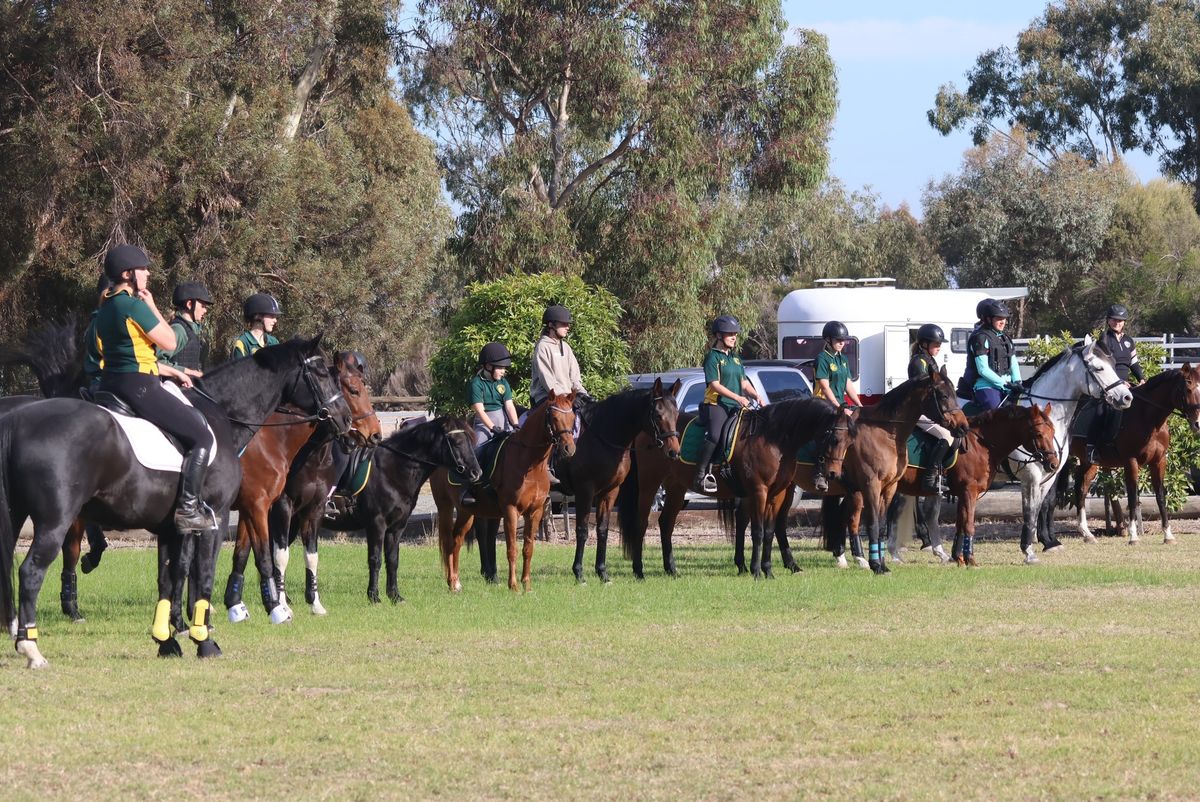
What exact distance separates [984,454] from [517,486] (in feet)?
18.9

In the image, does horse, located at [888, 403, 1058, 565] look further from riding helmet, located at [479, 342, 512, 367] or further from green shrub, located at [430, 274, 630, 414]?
green shrub, located at [430, 274, 630, 414]

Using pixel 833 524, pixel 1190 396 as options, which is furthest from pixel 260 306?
pixel 1190 396

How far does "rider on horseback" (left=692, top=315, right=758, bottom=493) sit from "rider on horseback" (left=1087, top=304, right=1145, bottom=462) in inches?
218

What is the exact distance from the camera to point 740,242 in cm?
6172

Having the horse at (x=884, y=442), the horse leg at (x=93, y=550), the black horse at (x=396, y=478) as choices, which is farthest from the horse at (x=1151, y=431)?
the horse leg at (x=93, y=550)

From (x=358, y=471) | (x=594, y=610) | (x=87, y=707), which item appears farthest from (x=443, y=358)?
(x=87, y=707)

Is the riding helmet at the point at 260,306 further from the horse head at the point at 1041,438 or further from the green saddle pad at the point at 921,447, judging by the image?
the horse head at the point at 1041,438

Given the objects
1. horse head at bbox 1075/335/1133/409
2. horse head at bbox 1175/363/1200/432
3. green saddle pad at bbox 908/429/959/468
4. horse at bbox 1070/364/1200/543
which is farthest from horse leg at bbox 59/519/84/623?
horse head at bbox 1175/363/1200/432

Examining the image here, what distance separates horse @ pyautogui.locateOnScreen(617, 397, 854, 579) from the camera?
15688 millimetres

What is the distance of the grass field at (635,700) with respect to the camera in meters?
6.63

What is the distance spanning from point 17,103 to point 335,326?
8.36 metres

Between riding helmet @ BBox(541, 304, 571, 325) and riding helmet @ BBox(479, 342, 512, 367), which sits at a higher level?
riding helmet @ BBox(541, 304, 571, 325)

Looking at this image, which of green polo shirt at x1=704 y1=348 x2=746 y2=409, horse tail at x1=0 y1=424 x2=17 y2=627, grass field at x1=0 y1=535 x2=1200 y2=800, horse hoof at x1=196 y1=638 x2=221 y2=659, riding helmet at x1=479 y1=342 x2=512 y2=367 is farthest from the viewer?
green polo shirt at x1=704 y1=348 x2=746 y2=409

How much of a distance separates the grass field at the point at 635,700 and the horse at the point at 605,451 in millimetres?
1603
